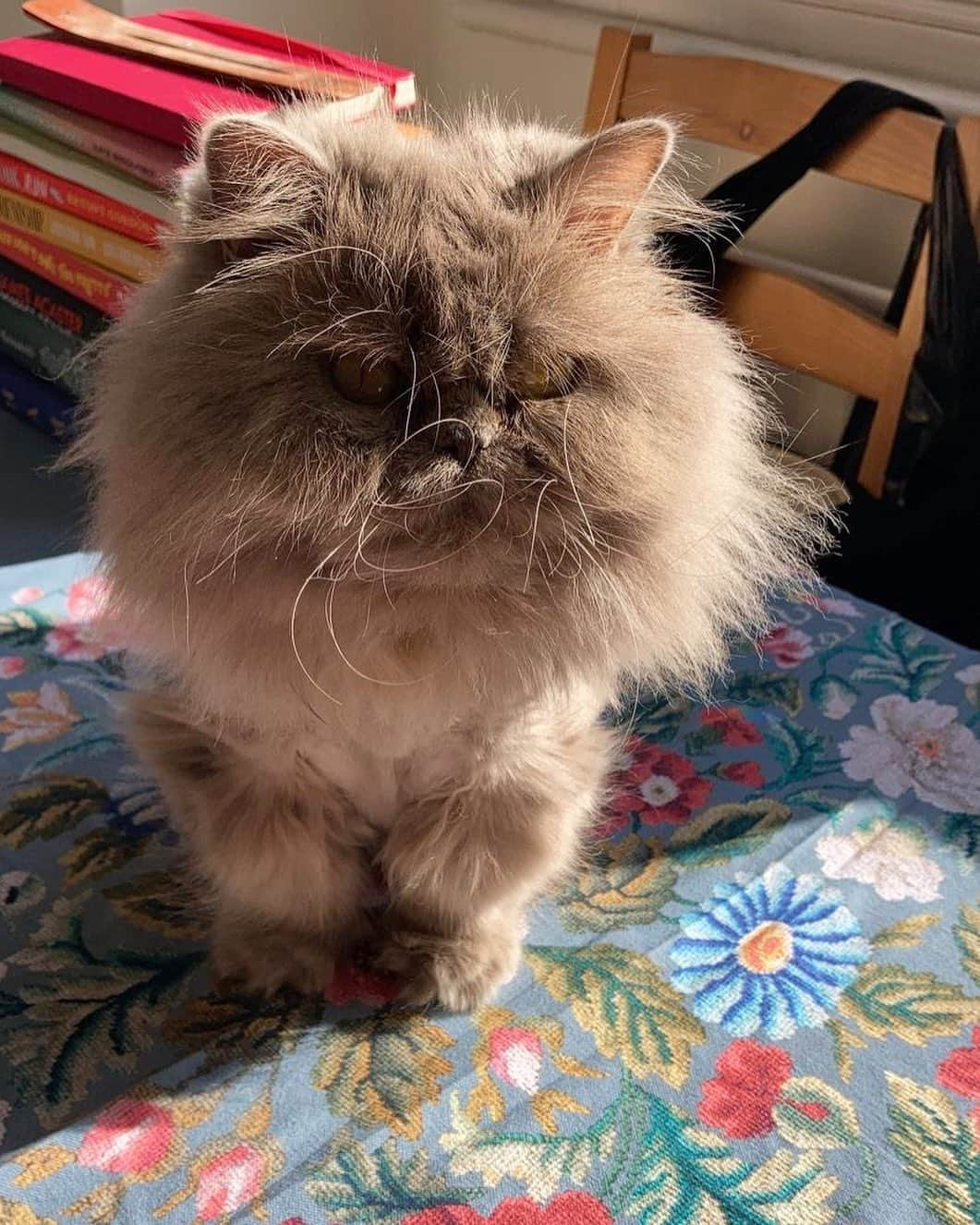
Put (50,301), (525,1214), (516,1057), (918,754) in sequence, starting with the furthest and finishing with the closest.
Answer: (50,301)
(918,754)
(516,1057)
(525,1214)

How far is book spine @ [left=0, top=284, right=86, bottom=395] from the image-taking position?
1.50 m

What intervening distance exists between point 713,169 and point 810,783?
40.9 inches

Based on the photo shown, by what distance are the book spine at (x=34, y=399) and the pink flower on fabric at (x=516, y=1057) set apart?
3.68 ft

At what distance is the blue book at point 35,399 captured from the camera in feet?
5.10

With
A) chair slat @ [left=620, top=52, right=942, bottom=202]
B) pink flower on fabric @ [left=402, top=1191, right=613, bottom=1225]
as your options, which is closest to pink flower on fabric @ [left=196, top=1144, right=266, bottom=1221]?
pink flower on fabric @ [left=402, top=1191, right=613, bottom=1225]

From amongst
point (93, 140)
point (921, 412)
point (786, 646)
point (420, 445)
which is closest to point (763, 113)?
point (921, 412)

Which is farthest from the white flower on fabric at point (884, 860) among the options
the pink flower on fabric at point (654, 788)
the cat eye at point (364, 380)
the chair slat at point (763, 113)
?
the chair slat at point (763, 113)

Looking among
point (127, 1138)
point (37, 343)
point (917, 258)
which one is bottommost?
point (127, 1138)

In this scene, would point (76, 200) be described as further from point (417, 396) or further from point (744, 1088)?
point (744, 1088)

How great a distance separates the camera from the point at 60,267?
1460mm

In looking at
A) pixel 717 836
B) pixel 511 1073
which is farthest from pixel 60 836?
pixel 717 836

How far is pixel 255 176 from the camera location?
1.92 ft

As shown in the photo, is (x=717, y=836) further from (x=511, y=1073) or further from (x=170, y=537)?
(x=170, y=537)

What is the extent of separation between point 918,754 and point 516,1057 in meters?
0.60
